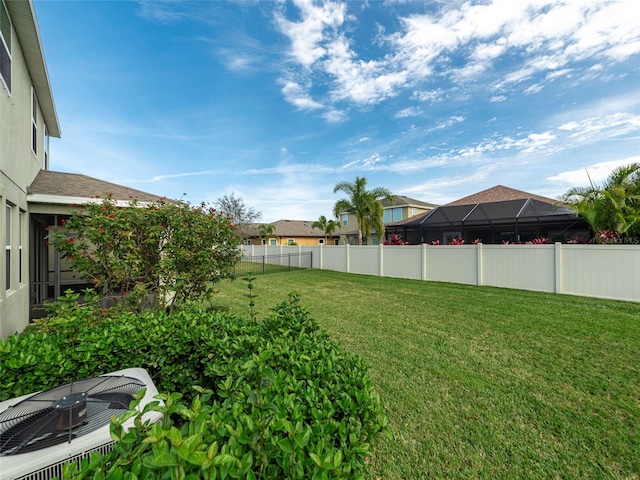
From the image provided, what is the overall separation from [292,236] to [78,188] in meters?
34.1

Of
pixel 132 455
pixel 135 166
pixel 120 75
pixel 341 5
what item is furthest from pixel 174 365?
pixel 135 166

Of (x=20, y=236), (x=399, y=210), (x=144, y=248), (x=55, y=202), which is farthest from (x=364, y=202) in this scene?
(x=20, y=236)

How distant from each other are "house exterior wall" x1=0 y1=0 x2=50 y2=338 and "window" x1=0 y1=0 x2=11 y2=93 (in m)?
0.21

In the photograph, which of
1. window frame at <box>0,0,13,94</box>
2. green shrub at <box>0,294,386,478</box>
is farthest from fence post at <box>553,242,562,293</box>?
window frame at <box>0,0,13,94</box>

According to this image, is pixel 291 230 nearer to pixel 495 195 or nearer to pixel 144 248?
pixel 495 195

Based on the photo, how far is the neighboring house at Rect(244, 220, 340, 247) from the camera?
40.9m

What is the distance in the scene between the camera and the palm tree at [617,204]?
9.52m

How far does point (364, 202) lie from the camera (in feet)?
69.3

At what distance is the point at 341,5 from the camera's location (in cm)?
881

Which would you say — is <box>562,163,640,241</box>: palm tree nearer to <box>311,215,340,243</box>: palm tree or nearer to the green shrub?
the green shrub

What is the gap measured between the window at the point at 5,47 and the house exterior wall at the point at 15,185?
8.1 inches

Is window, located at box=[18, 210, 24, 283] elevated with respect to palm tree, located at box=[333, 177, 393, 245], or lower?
lower

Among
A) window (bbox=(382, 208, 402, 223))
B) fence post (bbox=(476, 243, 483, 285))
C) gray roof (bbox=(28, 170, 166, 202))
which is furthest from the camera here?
window (bbox=(382, 208, 402, 223))

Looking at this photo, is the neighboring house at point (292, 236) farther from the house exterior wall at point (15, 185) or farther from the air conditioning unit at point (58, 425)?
the air conditioning unit at point (58, 425)
